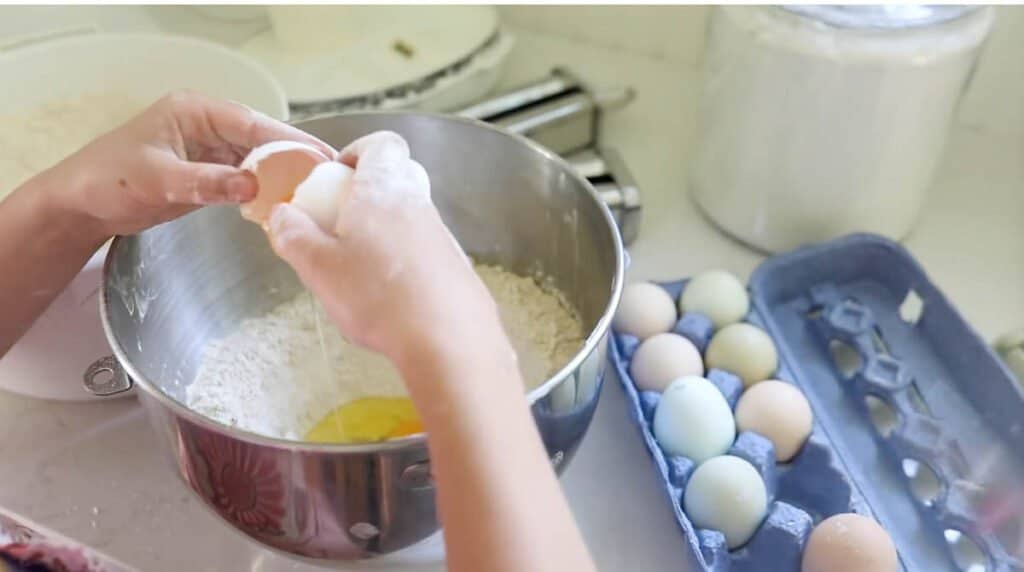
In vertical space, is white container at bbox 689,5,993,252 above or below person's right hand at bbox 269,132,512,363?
below

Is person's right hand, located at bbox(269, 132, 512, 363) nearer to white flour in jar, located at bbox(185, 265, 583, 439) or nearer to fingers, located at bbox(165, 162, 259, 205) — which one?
fingers, located at bbox(165, 162, 259, 205)

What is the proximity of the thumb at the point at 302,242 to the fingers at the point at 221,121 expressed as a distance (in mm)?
136

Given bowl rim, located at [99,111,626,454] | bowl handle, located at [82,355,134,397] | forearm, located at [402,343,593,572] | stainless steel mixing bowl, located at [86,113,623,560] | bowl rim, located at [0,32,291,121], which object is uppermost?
forearm, located at [402,343,593,572]

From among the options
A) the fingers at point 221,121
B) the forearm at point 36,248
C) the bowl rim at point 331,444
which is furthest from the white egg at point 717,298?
the forearm at point 36,248

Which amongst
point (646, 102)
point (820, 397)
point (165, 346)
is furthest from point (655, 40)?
point (165, 346)

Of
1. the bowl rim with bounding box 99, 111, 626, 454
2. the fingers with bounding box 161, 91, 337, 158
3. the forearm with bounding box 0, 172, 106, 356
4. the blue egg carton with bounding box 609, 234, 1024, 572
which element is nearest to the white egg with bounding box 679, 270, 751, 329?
the blue egg carton with bounding box 609, 234, 1024, 572

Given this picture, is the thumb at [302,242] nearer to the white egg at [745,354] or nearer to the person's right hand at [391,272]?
the person's right hand at [391,272]

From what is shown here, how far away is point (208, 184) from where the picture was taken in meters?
0.52

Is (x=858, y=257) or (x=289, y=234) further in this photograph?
A: (x=858, y=257)

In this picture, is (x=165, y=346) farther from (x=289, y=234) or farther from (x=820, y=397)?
(x=820, y=397)

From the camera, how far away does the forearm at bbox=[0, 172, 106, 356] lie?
1.89 ft

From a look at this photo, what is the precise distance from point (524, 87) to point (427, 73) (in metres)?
0.09

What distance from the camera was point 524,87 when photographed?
0.91 metres

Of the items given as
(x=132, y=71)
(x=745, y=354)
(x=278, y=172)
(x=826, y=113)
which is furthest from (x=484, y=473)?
(x=132, y=71)
